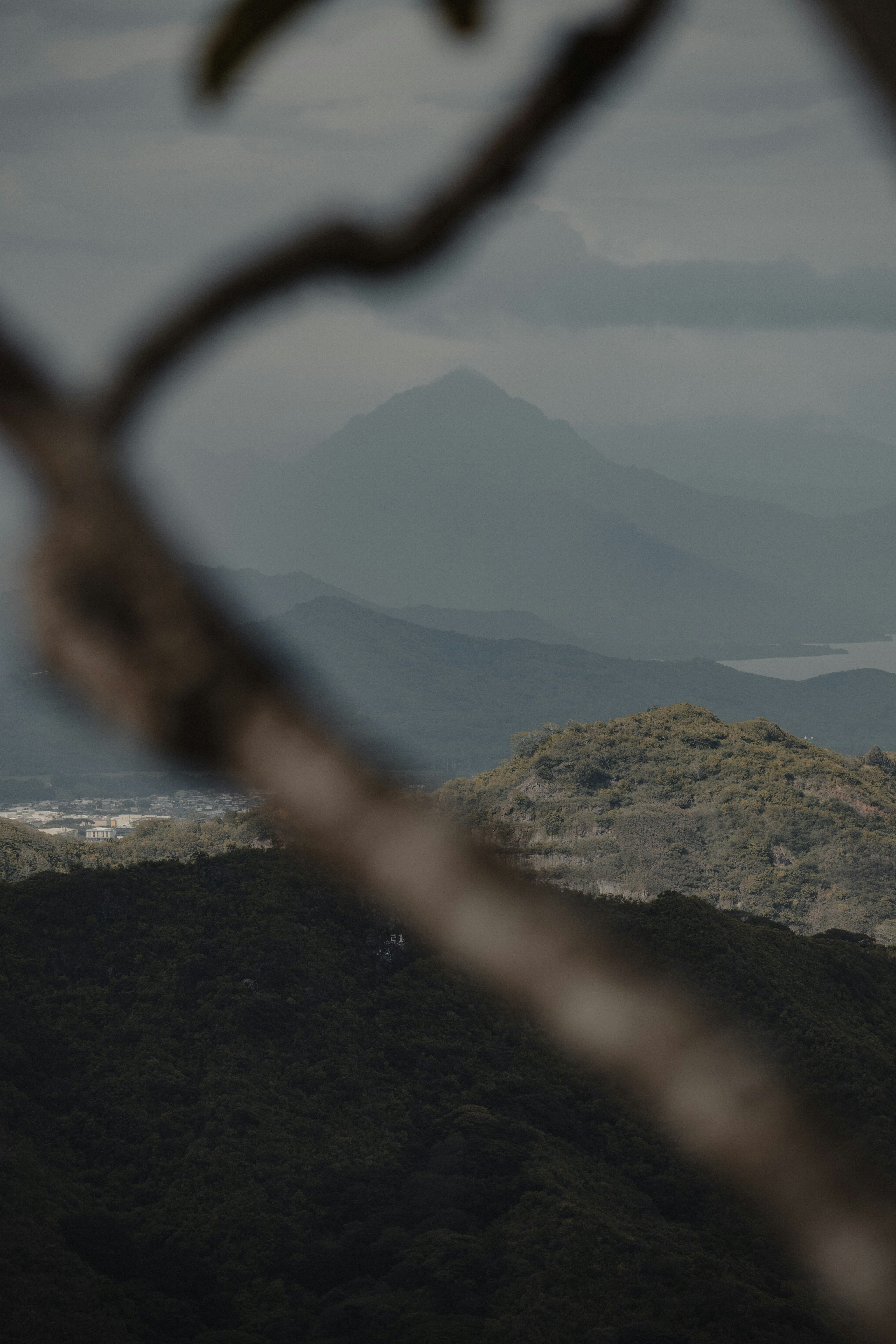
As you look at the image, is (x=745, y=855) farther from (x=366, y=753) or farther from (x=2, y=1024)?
(x=366, y=753)

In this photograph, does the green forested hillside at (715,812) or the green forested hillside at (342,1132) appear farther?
the green forested hillside at (715,812)

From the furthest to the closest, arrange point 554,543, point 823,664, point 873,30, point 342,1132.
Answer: point 554,543
point 823,664
point 342,1132
point 873,30

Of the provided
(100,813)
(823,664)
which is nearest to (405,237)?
(100,813)

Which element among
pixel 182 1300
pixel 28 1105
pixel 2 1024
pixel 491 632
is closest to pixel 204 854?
pixel 2 1024

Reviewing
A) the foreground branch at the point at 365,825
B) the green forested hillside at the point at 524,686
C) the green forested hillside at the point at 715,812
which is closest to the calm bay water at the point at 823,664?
the green forested hillside at the point at 524,686

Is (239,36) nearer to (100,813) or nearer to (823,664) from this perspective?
(100,813)

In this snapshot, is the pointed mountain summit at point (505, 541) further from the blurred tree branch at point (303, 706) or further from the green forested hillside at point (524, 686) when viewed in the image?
the blurred tree branch at point (303, 706)
